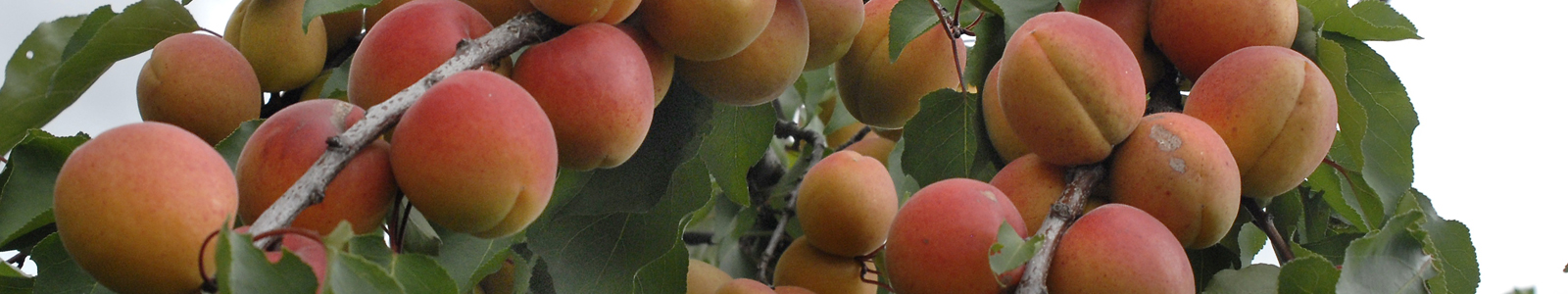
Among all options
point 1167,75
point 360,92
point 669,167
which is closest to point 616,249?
point 669,167

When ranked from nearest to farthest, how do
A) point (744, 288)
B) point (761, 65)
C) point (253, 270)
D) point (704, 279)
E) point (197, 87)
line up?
point (253, 270), point (761, 65), point (197, 87), point (744, 288), point (704, 279)

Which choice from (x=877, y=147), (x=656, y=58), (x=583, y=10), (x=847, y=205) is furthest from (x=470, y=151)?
(x=877, y=147)

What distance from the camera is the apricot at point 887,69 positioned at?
4.38ft

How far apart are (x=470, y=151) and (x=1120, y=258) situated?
40 cm

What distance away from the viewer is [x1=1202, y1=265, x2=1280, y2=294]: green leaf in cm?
96

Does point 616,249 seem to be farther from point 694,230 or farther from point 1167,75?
point 694,230

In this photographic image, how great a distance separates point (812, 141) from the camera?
6.57 ft

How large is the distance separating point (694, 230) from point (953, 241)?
140cm

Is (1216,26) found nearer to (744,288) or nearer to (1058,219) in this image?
(1058,219)

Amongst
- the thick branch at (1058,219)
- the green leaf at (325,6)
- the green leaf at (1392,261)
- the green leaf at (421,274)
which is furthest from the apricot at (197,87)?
the green leaf at (1392,261)

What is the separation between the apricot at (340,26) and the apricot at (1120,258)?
2.64 feet

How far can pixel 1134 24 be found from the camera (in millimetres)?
1032

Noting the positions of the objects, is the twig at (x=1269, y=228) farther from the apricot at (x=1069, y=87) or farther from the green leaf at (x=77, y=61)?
the green leaf at (x=77, y=61)

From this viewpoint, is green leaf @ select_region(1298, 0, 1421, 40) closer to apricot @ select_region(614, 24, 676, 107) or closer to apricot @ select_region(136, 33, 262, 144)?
apricot @ select_region(614, 24, 676, 107)
